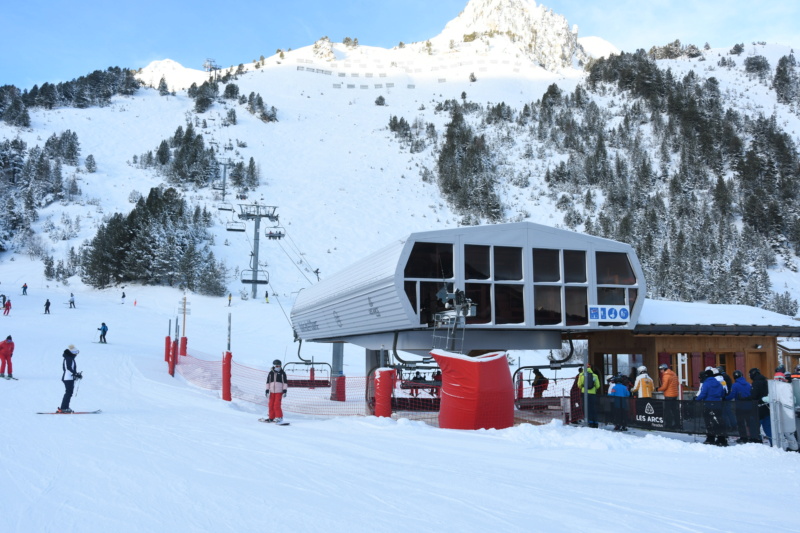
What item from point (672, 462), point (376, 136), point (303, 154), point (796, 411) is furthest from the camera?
point (376, 136)

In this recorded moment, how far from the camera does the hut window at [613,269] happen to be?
16.1 m

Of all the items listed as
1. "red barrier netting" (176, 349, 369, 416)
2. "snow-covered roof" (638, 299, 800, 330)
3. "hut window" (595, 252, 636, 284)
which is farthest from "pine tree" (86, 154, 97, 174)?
"hut window" (595, 252, 636, 284)

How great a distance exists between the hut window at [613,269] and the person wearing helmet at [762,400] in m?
5.50

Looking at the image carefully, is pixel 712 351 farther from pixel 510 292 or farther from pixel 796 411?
pixel 796 411

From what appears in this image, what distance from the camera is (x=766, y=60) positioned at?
3337 inches

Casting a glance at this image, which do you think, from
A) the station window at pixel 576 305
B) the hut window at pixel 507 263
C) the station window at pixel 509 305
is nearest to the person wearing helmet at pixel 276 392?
the station window at pixel 509 305

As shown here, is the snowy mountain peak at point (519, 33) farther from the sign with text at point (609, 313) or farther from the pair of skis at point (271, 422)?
the pair of skis at point (271, 422)

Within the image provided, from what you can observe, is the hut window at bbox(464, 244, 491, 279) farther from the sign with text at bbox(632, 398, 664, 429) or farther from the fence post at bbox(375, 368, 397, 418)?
the sign with text at bbox(632, 398, 664, 429)

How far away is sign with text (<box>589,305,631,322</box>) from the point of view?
51.7ft

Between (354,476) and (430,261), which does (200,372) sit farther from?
(354,476)

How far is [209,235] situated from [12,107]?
5198 centimetres

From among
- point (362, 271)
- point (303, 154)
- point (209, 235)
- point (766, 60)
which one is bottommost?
point (362, 271)

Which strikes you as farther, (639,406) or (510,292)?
(510,292)

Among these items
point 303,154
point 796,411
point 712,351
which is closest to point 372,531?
point 796,411
